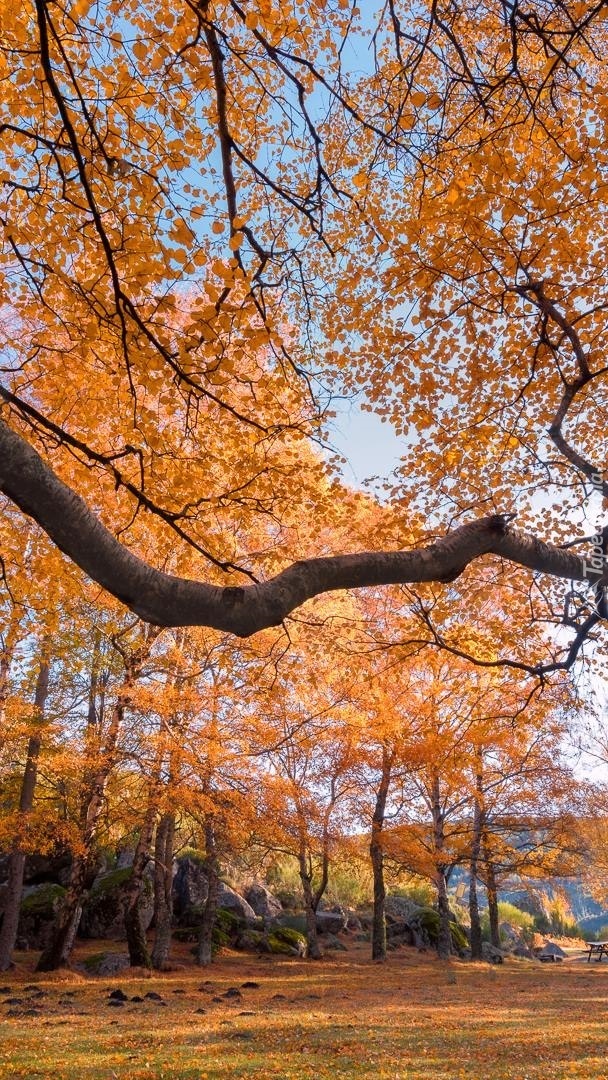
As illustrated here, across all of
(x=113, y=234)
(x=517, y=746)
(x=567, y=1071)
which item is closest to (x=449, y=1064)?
(x=567, y=1071)

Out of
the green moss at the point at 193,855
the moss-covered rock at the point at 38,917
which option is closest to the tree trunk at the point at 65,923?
the moss-covered rock at the point at 38,917

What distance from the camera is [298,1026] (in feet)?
26.3

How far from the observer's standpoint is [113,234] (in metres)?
5.12

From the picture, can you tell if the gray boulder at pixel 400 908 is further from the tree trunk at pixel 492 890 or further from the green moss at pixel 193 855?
the green moss at pixel 193 855

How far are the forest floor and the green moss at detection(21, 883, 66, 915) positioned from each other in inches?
83.4

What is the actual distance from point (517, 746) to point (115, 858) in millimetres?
13558

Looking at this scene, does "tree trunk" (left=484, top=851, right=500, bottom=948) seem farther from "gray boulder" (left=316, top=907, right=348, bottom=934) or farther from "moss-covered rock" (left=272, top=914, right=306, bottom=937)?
"moss-covered rock" (left=272, top=914, right=306, bottom=937)

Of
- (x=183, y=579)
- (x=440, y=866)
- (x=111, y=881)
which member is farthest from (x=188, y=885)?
(x=183, y=579)

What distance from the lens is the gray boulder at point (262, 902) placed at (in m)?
21.0

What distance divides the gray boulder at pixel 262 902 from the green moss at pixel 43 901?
20.8ft

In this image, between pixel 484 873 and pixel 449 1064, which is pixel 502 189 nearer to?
pixel 449 1064

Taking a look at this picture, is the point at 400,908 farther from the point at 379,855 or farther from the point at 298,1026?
the point at 298,1026

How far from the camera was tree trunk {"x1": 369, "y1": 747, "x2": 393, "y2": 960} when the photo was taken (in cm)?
1588

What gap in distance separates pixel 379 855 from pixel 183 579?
1540cm
